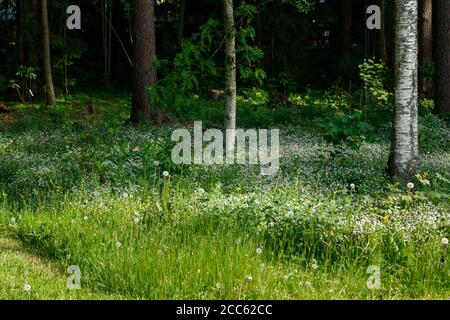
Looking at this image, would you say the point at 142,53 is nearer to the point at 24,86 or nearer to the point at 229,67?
the point at 229,67

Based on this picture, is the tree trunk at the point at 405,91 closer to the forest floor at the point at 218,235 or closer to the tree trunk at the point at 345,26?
the forest floor at the point at 218,235

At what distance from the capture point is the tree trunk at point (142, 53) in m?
19.2

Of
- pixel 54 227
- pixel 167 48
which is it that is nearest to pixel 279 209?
pixel 54 227

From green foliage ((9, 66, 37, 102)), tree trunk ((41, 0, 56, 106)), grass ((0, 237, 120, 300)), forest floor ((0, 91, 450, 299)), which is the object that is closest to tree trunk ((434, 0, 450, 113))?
forest floor ((0, 91, 450, 299))

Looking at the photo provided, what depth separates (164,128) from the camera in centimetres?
1761

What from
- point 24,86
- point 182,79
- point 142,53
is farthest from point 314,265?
point 24,86

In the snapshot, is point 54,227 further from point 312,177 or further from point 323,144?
point 323,144

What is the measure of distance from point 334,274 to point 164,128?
11.4 meters

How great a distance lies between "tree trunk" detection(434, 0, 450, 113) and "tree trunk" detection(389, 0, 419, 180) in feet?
32.1

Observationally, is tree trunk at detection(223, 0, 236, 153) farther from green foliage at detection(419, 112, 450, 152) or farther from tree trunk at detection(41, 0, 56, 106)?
tree trunk at detection(41, 0, 56, 106)

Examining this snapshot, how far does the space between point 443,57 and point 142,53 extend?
8886 mm

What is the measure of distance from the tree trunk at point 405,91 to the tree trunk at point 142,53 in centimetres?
1073

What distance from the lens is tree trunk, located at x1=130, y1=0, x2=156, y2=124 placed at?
1923 centimetres

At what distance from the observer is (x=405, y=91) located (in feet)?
31.0
